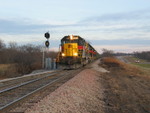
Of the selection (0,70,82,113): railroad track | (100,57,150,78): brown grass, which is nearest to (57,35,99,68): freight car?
(100,57,150,78): brown grass

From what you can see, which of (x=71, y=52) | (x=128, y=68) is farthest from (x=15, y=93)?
(x=128, y=68)

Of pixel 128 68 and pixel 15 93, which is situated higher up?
pixel 15 93

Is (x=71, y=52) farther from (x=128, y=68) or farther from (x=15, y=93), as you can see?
(x=128, y=68)

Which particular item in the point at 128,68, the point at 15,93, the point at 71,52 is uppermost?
the point at 71,52

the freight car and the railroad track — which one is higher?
the freight car

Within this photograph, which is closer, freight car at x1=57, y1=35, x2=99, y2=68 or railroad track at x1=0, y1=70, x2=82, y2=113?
railroad track at x1=0, y1=70, x2=82, y2=113

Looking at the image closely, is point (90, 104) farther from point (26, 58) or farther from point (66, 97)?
point (26, 58)

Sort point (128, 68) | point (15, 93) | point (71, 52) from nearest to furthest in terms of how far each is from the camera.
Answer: point (15, 93), point (71, 52), point (128, 68)

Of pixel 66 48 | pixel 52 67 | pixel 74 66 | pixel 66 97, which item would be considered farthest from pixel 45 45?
pixel 66 97

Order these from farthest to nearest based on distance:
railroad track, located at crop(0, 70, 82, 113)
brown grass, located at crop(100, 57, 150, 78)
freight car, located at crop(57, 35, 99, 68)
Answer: brown grass, located at crop(100, 57, 150, 78), freight car, located at crop(57, 35, 99, 68), railroad track, located at crop(0, 70, 82, 113)

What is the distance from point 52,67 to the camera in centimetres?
2464

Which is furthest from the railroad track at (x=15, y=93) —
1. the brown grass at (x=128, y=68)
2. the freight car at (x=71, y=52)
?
the brown grass at (x=128, y=68)

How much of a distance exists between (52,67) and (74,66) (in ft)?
16.5

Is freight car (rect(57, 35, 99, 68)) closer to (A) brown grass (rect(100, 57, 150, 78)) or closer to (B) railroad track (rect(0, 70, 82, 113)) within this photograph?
(A) brown grass (rect(100, 57, 150, 78))
